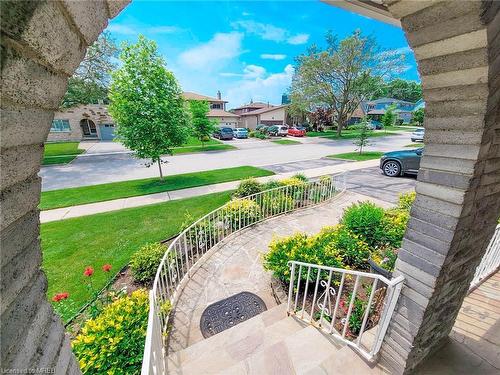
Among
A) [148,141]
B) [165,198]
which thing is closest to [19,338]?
[165,198]

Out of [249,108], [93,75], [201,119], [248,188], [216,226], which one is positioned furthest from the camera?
[249,108]

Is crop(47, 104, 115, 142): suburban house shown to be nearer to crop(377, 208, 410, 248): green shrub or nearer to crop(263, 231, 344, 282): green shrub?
crop(263, 231, 344, 282): green shrub

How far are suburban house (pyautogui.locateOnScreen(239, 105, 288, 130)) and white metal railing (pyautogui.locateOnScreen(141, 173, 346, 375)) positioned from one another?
36.4 metres

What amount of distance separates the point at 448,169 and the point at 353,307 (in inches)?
96.1

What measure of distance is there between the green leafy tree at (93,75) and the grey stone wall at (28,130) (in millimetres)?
20519

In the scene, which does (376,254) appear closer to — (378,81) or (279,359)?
(279,359)

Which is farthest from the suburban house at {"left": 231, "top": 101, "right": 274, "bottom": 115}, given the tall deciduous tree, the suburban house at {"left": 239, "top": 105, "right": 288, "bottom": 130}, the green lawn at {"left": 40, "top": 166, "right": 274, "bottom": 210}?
the green lawn at {"left": 40, "top": 166, "right": 274, "bottom": 210}

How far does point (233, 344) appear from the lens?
9.59 ft

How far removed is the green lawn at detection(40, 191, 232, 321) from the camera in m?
4.40

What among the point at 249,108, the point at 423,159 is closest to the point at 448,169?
the point at 423,159

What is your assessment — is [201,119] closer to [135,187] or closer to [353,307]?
[135,187]

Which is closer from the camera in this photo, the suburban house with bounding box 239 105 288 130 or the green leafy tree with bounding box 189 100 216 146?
the green leafy tree with bounding box 189 100 216 146

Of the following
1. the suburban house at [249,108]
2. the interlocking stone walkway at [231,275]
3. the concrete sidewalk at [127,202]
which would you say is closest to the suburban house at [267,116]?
the suburban house at [249,108]

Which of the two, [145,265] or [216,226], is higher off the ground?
[216,226]
